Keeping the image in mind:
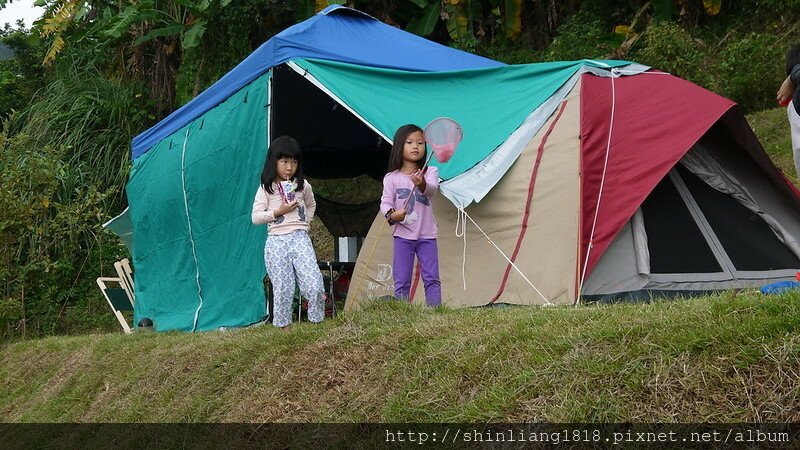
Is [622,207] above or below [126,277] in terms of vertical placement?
above

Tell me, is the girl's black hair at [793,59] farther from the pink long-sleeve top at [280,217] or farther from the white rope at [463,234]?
the pink long-sleeve top at [280,217]

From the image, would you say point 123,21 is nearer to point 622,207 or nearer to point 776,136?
point 776,136

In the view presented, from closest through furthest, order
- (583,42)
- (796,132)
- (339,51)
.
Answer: (796,132) → (339,51) → (583,42)

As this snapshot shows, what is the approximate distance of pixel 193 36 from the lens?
46.9ft

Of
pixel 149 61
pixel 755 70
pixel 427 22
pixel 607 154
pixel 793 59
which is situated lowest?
pixel 607 154

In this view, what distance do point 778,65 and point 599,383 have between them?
30.6ft

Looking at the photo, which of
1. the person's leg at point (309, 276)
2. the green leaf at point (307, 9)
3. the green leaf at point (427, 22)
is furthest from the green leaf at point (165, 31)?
the person's leg at point (309, 276)

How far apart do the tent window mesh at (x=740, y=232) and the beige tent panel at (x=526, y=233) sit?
45.1 inches

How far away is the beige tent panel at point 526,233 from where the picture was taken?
6492 millimetres

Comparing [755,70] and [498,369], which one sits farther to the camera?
[755,70]

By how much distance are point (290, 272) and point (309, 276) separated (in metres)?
0.16

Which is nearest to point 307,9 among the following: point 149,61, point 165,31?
point 165,31

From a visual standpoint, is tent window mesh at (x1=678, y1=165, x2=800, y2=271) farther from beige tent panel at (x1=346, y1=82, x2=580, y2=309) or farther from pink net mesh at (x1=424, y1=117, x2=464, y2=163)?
pink net mesh at (x1=424, y1=117, x2=464, y2=163)

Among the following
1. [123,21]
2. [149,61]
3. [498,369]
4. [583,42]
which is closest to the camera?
[498,369]
